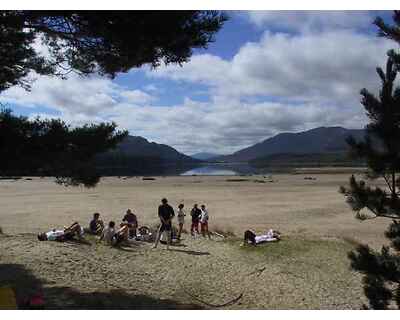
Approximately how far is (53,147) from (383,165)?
4.63 meters

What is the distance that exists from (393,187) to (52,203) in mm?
29444

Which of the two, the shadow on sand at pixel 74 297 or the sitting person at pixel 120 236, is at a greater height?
the sitting person at pixel 120 236

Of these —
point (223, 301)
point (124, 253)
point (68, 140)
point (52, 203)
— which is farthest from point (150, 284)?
point (52, 203)

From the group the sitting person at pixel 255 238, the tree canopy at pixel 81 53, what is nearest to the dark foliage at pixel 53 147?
the tree canopy at pixel 81 53

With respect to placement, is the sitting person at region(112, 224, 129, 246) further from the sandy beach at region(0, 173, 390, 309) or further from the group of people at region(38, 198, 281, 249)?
the sandy beach at region(0, 173, 390, 309)

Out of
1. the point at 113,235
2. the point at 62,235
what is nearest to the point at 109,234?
the point at 113,235

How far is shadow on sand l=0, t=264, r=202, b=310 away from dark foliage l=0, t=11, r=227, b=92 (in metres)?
3.28

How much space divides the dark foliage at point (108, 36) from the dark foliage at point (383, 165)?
2.38 meters

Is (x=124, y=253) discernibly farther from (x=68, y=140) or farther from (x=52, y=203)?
(x=52, y=203)

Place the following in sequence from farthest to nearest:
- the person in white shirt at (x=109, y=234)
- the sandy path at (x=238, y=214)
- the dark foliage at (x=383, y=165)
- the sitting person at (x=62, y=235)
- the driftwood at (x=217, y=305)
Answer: the sandy path at (x=238, y=214) → the person in white shirt at (x=109, y=234) → the sitting person at (x=62, y=235) → the driftwood at (x=217, y=305) → the dark foliage at (x=383, y=165)

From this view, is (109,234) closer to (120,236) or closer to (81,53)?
(120,236)

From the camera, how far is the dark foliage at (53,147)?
6711 mm

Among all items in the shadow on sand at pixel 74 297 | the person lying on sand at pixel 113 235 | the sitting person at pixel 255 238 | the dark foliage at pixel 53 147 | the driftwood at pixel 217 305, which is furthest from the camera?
the sitting person at pixel 255 238

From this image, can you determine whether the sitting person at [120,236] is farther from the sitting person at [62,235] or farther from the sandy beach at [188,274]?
the sitting person at [62,235]
